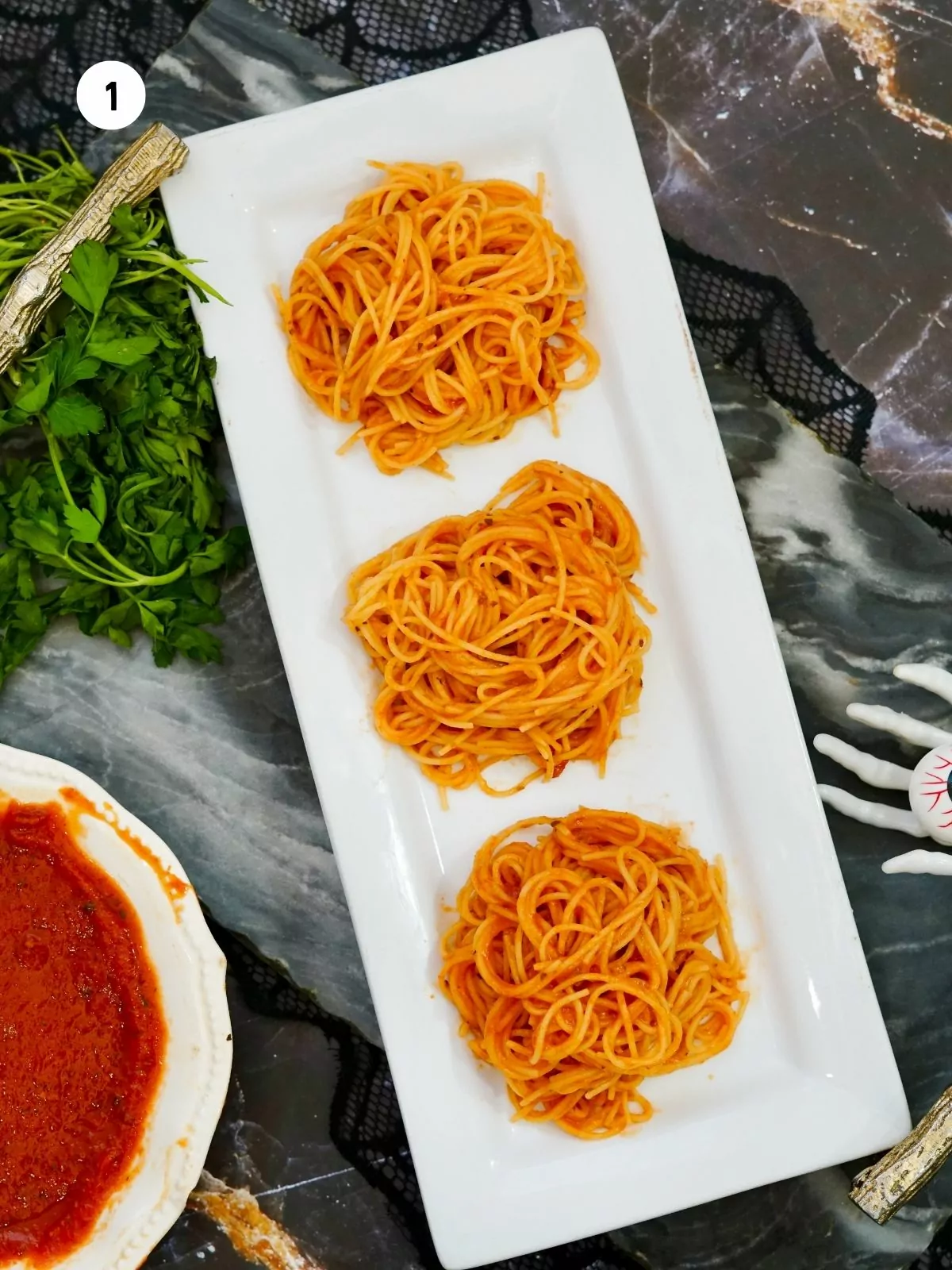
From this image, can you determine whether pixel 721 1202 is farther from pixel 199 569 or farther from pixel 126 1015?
pixel 199 569

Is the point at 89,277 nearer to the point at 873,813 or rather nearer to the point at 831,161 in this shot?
the point at 831,161

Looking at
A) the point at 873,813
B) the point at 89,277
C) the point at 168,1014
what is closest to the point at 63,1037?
the point at 168,1014

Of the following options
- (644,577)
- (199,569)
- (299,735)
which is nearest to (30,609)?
(199,569)

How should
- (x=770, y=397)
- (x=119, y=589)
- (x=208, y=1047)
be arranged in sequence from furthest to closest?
(x=770, y=397), (x=119, y=589), (x=208, y=1047)

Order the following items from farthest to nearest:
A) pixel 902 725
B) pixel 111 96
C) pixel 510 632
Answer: pixel 111 96, pixel 902 725, pixel 510 632

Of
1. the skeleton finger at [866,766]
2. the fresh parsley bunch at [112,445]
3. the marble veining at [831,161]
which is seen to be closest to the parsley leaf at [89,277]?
the fresh parsley bunch at [112,445]

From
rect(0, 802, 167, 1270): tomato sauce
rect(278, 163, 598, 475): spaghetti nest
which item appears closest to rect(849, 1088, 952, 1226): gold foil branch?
rect(0, 802, 167, 1270): tomato sauce
